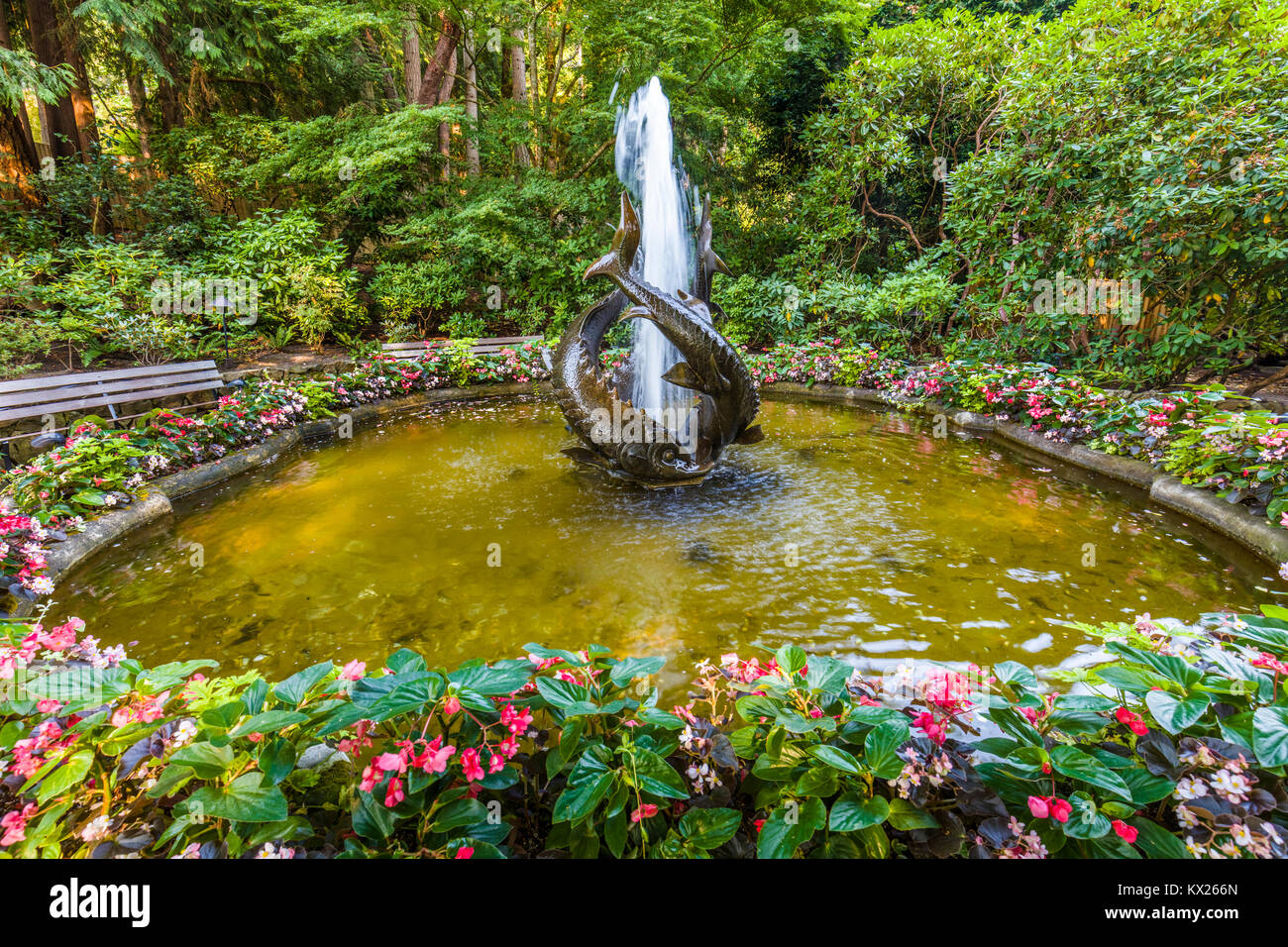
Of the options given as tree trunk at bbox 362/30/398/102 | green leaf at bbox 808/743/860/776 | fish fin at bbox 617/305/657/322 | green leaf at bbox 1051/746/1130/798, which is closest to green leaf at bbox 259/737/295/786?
green leaf at bbox 808/743/860/776

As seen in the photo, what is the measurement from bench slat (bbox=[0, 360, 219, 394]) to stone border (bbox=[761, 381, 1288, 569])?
7.95 meters

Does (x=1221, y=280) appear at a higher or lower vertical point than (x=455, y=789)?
higher

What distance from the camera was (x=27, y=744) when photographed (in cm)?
130

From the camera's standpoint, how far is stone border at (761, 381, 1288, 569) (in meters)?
3.20

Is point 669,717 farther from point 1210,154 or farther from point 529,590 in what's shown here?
point 1210,154

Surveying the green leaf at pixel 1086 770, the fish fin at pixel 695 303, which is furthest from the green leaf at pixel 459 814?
the fish fin at pixel 695 303

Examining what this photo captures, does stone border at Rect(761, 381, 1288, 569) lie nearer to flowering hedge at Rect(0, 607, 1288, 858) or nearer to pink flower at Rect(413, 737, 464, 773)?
flowering hedge at Rect(0, 607, 1288, 858)

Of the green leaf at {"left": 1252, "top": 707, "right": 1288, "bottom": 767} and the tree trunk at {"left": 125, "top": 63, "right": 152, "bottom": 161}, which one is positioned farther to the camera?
the tree trunk at {"left": 125, "top": 63, "right": 152, "bottom": 161}

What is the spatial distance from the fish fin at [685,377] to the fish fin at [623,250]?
744mm

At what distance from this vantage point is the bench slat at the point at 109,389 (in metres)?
4.54

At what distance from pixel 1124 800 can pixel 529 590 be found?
254 cm
